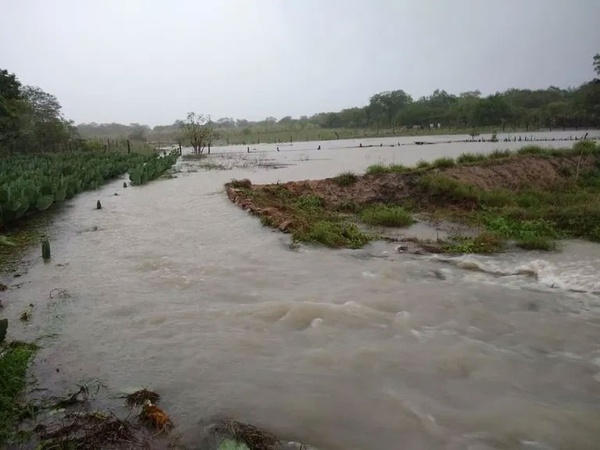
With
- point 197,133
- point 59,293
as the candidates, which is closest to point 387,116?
point 197,133

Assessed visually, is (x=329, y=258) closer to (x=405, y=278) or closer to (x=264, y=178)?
(x=405, y=278)

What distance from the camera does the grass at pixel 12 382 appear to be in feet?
10.5

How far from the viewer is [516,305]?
565 centimetres

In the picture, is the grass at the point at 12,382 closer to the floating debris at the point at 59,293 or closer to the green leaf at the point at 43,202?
the floating debris at the point at 59,293

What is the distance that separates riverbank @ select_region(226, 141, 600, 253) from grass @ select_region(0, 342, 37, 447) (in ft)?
16.8

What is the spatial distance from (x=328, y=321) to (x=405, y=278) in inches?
74.5

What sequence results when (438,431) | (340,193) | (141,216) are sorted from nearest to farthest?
(438,431) < (141,216) < (340,193)

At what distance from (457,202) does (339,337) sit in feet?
26.4

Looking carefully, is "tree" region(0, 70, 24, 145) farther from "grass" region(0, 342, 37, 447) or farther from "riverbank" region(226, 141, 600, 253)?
"grass" region(0, 342, 37, 447)

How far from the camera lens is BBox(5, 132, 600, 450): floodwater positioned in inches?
138

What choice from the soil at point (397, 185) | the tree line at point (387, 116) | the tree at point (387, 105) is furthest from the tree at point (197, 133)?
the tree at point (387, 105)

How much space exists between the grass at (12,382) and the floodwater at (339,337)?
161mm

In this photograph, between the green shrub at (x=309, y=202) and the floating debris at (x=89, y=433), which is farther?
the green shrub at (x=309, y=202)

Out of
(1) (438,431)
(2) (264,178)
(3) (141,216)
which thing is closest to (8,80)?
(2) (264,178)
